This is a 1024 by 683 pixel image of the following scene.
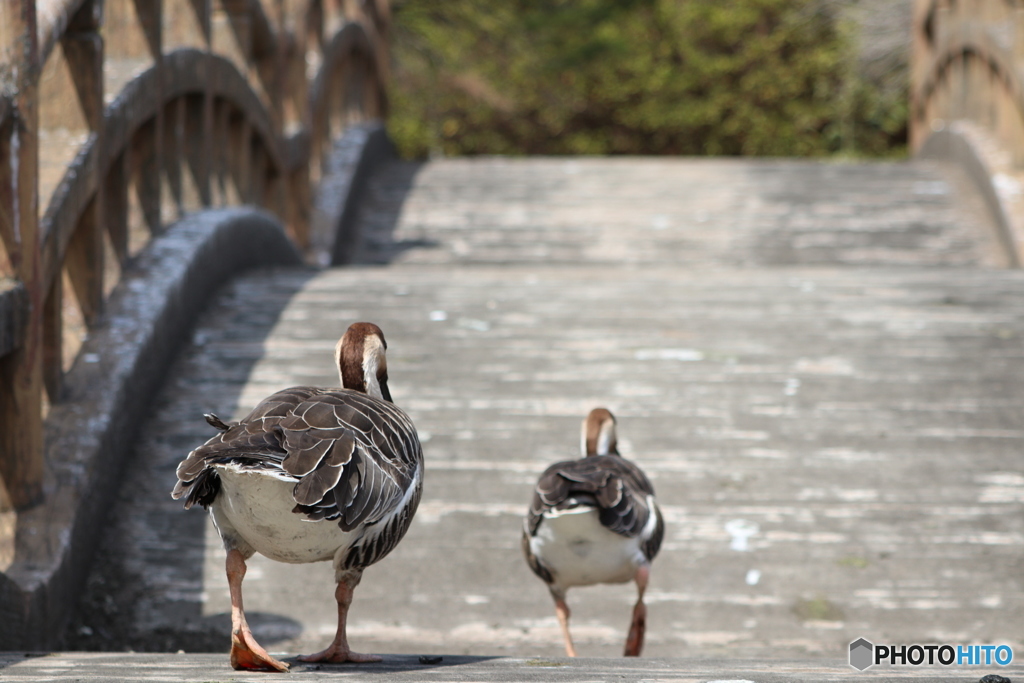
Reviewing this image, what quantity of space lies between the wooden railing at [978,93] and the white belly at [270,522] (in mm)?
7114

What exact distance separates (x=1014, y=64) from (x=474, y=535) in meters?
6.61

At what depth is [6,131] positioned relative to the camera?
3928mm

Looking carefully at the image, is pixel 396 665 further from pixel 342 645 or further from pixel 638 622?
pixel 638 622

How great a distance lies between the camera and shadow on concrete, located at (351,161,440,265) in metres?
10.3

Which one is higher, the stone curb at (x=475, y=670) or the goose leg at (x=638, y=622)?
the stone curb at (x=475, y=670)

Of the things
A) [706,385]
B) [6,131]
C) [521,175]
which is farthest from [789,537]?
[521,175]

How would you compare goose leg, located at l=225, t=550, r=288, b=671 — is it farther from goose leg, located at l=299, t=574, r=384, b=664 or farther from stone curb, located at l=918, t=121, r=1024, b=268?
stone curb, located at l=918, t=121, r=1024, b=268

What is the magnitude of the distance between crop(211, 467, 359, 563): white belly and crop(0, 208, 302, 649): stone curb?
4.15ft

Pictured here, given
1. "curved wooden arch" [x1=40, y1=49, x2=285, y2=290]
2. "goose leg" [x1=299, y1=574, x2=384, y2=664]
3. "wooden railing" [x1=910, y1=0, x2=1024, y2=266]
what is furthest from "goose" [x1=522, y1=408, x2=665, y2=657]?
"wooden railing" [x1=910, y1=0, x2=1024, y2=266]

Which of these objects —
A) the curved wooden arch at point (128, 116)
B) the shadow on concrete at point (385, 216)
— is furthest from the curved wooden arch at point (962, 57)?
the curved wooden arch at point (128, 116)

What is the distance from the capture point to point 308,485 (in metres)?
2.62

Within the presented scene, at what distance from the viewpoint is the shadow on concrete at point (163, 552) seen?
13.9ft

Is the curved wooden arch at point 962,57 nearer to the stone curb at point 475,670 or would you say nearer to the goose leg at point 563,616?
the goose leg at point 563,616

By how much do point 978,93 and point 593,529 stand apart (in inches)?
354
